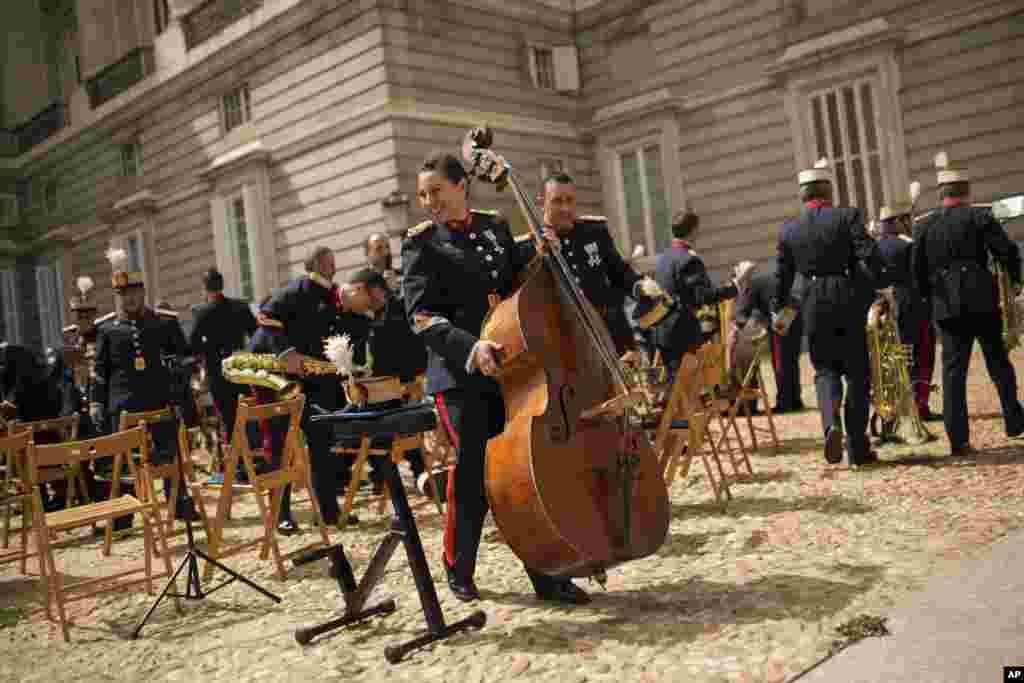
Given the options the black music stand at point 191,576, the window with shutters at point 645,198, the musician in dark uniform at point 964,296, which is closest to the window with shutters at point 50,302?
the window with shutters at point 645,198

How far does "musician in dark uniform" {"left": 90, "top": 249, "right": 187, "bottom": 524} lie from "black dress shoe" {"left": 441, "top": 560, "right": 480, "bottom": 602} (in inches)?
156

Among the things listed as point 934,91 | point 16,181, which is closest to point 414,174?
point 934,91

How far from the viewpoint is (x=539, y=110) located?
20344mm

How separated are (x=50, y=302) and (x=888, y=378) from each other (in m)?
29.0

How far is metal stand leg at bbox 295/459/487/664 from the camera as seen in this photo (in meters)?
3.75

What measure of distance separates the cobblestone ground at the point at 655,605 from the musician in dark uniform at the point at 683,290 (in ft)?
5.52

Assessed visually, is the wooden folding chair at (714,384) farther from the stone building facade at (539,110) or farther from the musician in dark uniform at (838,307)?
the stone building facade at (539,110)

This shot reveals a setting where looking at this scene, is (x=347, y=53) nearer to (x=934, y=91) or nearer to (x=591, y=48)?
(x=591, y=48)

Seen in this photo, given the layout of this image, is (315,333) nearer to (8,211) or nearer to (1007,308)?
(1007,308)

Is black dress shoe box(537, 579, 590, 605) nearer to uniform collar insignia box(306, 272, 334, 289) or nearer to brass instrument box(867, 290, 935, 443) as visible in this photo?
uniform collar insignia box(306, 272, 334, 289)

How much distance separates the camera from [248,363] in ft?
22.1

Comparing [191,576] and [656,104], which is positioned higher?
[656,104]

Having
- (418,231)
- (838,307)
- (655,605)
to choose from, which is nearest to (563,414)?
(655,605)

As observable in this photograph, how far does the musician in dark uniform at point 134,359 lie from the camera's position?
7.41m
